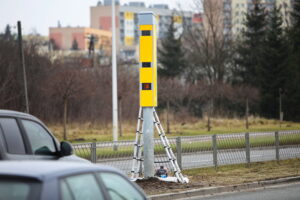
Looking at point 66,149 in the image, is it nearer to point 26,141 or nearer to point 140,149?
point 26,141

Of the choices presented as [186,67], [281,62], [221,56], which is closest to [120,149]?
[281,62]

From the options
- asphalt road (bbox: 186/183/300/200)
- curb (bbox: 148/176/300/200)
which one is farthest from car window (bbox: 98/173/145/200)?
asphalt road (bbox: 186/183/300/200)

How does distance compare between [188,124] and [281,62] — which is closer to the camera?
[188,124]

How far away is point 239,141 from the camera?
18.9m

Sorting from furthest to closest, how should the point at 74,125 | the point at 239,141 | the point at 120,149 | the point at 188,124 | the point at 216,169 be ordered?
the point at 188,124, the point at 74,125, the point at 239,141, the point at 216,169, the point at 120,149

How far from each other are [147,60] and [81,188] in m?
9.56

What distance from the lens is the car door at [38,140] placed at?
7.50 metres

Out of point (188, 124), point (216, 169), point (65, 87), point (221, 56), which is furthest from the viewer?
point (221, 56)

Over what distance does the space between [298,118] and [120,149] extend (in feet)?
131

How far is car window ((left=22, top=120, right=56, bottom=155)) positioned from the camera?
24.8 ft

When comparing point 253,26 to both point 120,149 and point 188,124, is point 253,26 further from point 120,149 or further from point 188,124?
point 120,149

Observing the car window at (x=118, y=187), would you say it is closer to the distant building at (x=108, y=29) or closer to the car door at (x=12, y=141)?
the car door at (x=12, y=141)

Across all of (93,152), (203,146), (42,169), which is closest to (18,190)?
(42,169)

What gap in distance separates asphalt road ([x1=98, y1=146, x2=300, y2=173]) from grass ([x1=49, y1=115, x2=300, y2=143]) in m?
14.0
